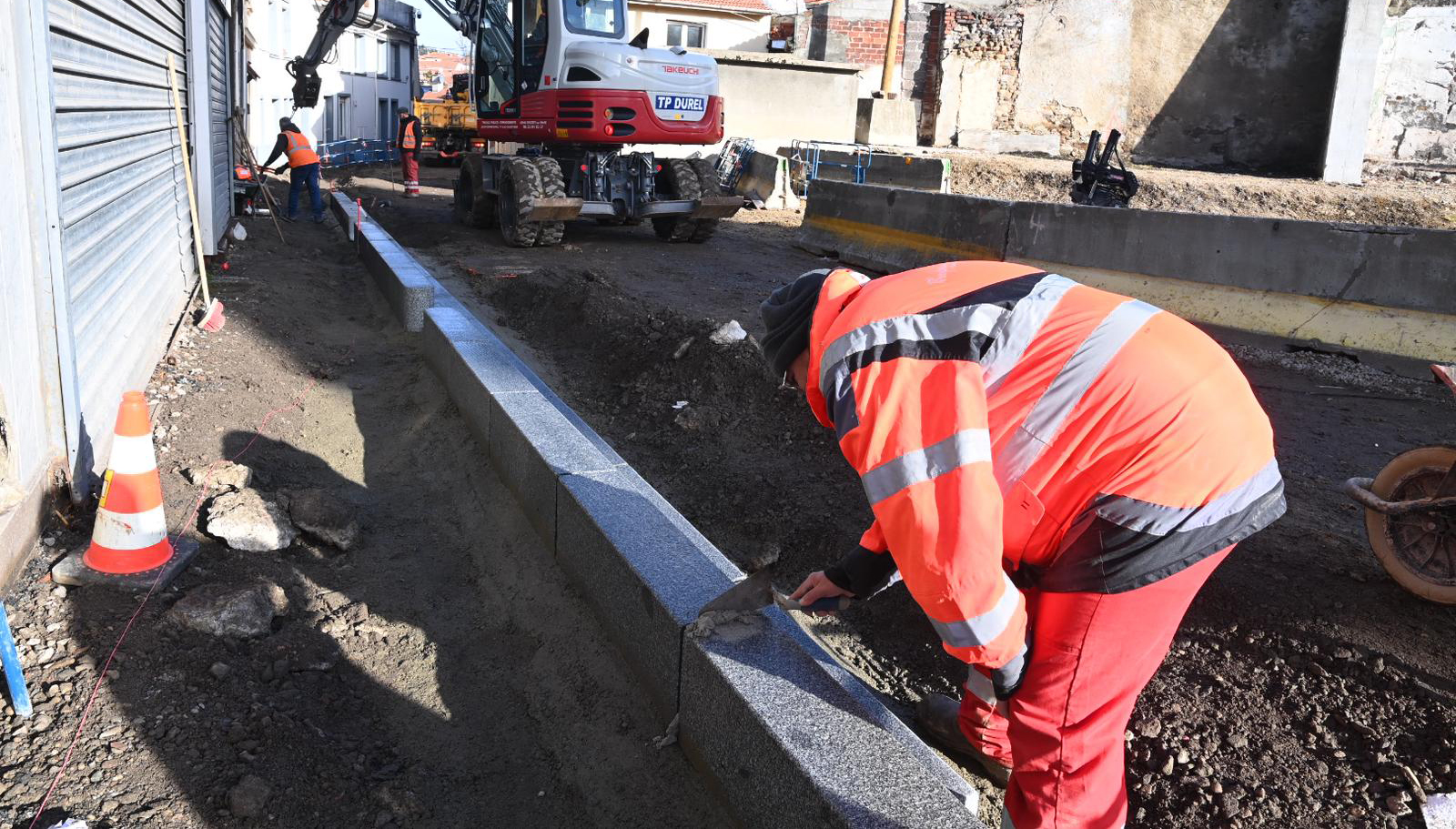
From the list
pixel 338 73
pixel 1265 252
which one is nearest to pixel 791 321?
pixel 1265 252

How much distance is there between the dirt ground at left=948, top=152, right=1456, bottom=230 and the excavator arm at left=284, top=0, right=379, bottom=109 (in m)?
10.6

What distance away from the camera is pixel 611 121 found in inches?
450

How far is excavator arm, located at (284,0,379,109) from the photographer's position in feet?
53.5

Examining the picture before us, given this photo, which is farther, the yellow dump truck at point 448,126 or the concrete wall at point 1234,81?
the yellow dump truck at point 448,126

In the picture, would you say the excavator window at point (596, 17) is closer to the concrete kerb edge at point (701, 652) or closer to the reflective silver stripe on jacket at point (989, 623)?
the concrete kerb edge at point (701, 652)

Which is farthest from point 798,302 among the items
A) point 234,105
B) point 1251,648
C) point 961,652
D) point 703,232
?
point 234,105

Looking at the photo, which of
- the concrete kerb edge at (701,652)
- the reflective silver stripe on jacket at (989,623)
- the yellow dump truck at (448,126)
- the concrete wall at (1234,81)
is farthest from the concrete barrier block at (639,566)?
the yellow dump truck at (448,126)

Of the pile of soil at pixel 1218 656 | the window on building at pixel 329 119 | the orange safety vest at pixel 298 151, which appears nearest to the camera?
the pile of soil at pixel 1218 656

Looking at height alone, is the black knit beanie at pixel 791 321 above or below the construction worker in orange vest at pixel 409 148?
below

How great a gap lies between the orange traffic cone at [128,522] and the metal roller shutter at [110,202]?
39cm

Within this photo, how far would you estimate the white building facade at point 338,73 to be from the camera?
65.8 ft

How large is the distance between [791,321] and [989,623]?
0.75 m

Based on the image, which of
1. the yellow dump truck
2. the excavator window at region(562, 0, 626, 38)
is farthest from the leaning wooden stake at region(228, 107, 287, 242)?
the yellow dump truck

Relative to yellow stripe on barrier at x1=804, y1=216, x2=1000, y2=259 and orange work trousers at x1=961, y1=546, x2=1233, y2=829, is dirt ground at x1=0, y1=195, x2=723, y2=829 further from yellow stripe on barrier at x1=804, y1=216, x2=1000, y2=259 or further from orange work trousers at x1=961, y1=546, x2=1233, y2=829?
yellow stripe on barrier at x1=804, y1=216, x2=1000, y2=259
